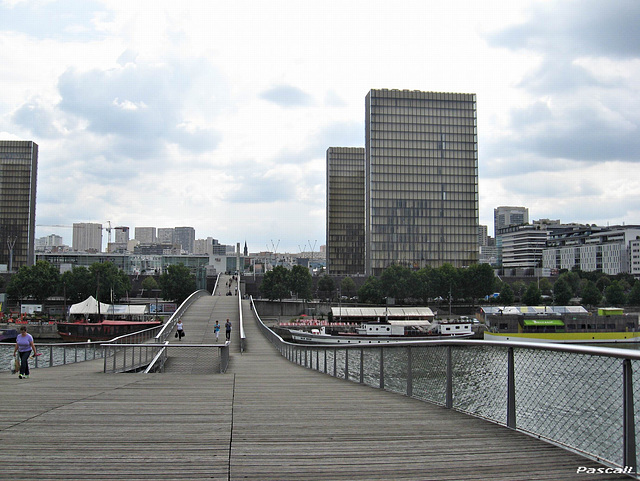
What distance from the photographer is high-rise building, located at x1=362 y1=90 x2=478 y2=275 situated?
115 m

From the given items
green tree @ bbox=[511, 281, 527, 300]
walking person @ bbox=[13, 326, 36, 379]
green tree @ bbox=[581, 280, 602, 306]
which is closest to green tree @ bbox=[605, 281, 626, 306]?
green tree @ bbox=[581, 280, 602, 306]

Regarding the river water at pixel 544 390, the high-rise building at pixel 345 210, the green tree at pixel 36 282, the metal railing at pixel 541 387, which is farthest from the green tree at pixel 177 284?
the river water at pixel 544 390

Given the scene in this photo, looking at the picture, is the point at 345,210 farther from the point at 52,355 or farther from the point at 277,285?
the point at 52,355

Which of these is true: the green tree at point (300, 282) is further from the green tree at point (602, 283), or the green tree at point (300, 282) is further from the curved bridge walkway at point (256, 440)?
the curved bridge walkway at point (256, 440)

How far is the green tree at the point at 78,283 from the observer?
85875mm

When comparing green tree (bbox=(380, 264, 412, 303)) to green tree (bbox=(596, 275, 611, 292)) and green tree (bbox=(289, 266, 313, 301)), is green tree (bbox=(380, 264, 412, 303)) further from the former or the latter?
green tree (bbox=(596, 275, 611, 292))

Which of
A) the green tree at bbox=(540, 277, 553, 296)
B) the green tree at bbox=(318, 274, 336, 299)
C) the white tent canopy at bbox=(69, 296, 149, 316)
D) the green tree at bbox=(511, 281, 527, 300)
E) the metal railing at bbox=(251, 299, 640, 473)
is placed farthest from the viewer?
the green tree at bbox=(540, 277, 553, 296)

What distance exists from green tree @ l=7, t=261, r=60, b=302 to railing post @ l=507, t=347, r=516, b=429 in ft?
294

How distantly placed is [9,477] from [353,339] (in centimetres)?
5231

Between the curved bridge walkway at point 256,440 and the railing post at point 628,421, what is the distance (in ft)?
0.67

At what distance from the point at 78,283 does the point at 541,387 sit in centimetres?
8911

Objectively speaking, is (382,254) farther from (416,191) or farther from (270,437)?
(270,437)

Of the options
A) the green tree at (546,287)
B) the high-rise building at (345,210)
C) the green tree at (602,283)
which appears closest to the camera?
→ the green tree at (546,287)

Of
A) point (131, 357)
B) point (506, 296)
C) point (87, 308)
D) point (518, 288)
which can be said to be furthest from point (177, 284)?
point (131, 357)
